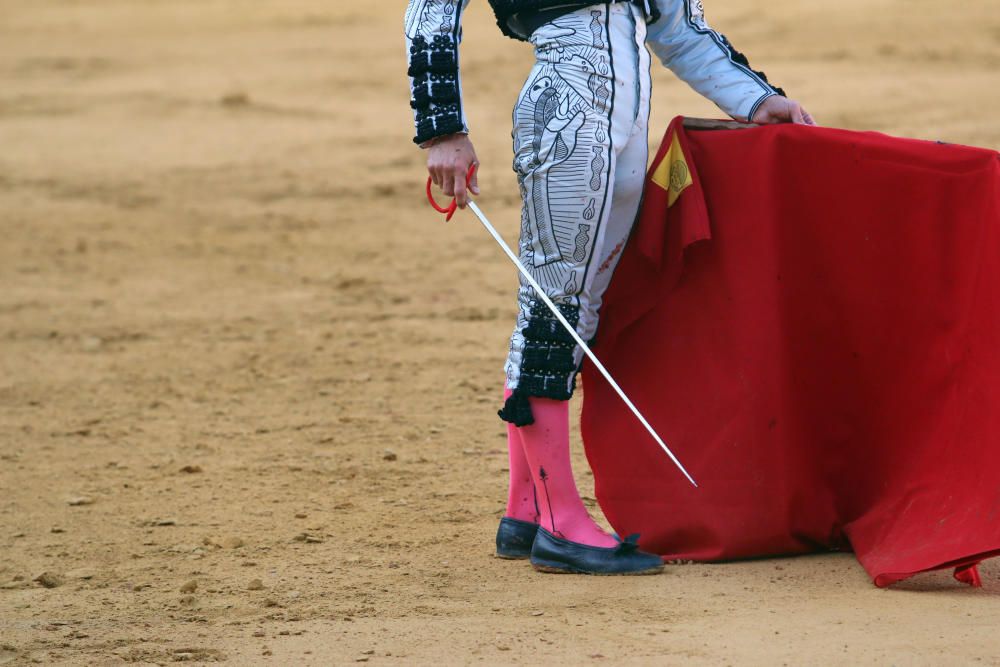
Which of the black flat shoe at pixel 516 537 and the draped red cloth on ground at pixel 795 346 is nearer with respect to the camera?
the draped red cloth on ground at pixel 795 346

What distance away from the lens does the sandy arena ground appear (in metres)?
3.18

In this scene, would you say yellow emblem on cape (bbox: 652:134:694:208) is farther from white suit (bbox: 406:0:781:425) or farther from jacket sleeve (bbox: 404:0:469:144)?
jacket sleeve (bbox: 404:0:469:144)

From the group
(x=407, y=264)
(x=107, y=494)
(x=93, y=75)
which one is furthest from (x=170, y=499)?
(x=93, y=75)

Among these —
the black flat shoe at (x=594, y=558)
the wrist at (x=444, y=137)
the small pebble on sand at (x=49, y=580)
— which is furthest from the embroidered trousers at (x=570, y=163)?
the small pebble on sand at (x=49, y=580)

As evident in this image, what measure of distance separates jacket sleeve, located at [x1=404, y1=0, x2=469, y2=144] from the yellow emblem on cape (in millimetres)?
491

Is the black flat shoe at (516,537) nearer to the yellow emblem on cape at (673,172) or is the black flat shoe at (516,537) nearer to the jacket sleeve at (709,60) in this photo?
the yellow emblem on cape at (673,172)

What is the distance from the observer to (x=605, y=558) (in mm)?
3508

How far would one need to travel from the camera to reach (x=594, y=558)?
350 cm

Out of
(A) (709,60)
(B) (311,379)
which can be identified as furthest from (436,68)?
(B) (311,379)

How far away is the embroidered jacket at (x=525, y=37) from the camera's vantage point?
10.9 ft

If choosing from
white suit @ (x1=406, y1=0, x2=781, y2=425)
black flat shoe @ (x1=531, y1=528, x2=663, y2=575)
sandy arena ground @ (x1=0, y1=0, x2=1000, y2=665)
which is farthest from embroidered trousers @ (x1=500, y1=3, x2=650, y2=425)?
sandy arena ground @ (x1=0, y1=0, x2=1000, y2=665)

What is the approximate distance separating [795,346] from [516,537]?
0.78 metres

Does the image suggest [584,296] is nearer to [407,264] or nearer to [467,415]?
[467,415]

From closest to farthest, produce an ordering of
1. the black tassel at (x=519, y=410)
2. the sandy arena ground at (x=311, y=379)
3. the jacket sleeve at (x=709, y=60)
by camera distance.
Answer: the sandy arena ground at (x=311, y=379) → the black tassel at (x=519, y=410) → the jacket sleeve at (x=709, y=60)
